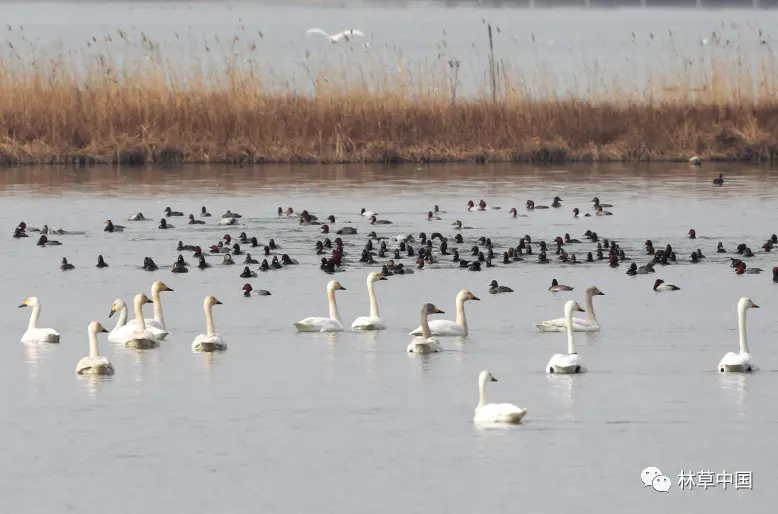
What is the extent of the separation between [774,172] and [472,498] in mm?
26210

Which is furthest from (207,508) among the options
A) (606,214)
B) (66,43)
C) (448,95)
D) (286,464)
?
(66,43)

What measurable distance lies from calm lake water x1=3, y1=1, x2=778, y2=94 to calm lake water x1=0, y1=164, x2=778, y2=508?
15.3 m

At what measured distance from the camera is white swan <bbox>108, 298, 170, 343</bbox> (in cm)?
1753

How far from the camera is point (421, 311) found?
17.1 meters

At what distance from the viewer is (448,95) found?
123 feet

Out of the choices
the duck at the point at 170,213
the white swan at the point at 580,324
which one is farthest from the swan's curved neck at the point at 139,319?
the duck at the point at 170,213

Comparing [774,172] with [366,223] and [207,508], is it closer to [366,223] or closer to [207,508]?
[366,223]

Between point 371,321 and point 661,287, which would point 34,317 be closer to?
point 371,321

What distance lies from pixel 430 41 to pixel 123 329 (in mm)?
74174

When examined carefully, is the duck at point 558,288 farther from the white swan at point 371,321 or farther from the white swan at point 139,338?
the white swan at point 139,338

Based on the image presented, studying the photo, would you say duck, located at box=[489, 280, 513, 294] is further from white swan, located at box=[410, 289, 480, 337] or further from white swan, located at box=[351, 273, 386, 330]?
white swan, located at box=[410, 289, 480, 337]

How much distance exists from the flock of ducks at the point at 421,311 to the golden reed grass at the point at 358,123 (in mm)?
9745

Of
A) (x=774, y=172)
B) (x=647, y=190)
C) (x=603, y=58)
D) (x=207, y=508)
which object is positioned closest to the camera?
(x=207, y=508)

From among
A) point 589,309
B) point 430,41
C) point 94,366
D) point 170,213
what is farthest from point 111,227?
point 430,41
